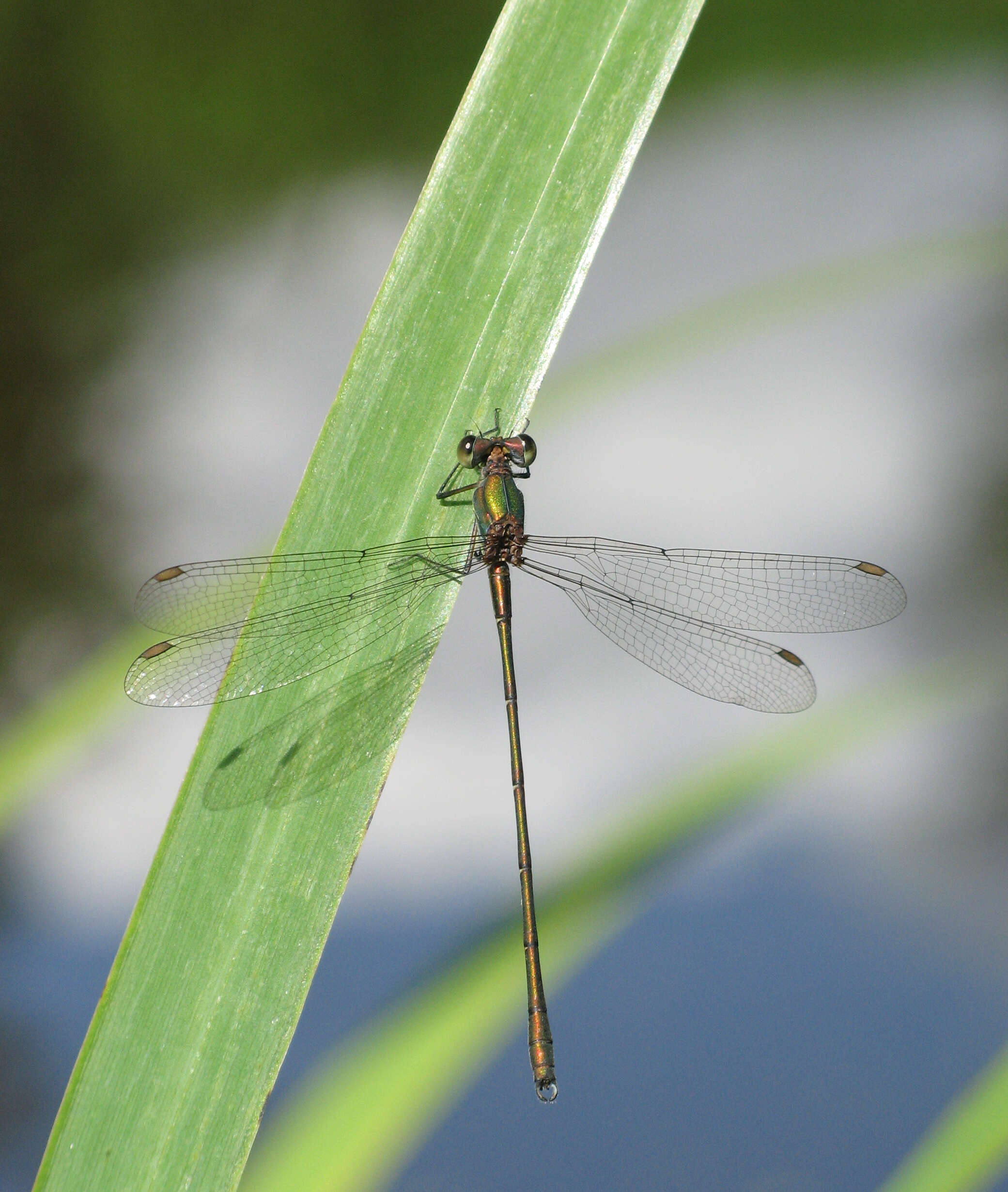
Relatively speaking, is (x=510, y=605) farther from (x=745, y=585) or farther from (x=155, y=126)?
(x=155, y=126)

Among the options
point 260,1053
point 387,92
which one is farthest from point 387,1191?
point 387,92

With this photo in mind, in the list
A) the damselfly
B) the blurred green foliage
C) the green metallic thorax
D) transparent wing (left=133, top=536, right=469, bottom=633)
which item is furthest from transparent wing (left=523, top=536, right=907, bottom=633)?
the blurred green foliage

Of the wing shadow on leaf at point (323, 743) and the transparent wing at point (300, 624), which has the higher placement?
the transparent wing at point (300, 624)

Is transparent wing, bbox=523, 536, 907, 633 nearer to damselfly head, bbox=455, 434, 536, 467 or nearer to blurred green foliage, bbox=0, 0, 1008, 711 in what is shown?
damselfly head, bbox=455, 434, 536, 467

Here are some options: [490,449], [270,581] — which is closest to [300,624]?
[270,581]

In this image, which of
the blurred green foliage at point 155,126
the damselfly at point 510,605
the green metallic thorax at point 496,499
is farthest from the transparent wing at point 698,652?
the blurred green foliage at point 155,126

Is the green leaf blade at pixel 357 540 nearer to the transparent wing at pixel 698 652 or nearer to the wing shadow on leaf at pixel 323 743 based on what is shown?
the wing shadow on leaf at pixel 323 743
